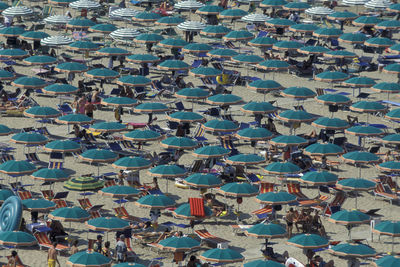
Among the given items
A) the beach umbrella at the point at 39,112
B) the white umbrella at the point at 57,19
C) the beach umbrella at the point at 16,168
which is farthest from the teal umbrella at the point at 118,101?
the white umbrella at the point at 57,19

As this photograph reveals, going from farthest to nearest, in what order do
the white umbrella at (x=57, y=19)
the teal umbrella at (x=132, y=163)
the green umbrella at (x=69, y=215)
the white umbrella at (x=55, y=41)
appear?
the white umbrella at (x=57, y=19) < the white umbrella at (x=55, y=41) < the teal umbrella at (x=132, y=163) < the green umbrella at (x=69, y=215)

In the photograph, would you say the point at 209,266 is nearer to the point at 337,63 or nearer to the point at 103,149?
the point at 103,149

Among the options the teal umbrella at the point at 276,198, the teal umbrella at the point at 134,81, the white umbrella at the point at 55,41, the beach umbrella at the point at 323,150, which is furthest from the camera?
the white umbrella at the point at 55,41

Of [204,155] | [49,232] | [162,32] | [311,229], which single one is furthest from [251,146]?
[162,32]

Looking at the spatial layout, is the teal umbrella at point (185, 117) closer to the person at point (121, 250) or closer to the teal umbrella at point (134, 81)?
the teal umbrella at point (134, 81)

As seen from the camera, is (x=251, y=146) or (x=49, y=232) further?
(x=251, y=146)

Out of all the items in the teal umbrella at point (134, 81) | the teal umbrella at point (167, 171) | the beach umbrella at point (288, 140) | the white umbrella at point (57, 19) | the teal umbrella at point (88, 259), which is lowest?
the white umbrella at point (57, 19)

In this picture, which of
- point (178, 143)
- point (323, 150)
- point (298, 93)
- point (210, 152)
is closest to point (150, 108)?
point (178, 143)
